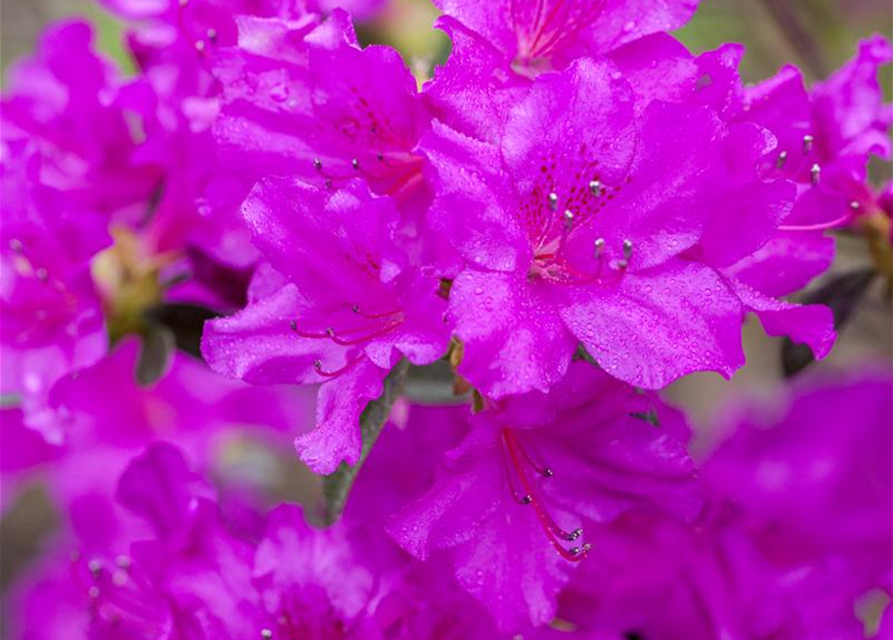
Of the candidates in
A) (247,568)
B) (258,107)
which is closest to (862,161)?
(258,107)

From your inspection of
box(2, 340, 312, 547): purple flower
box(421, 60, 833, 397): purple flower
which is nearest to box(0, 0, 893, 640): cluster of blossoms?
box(421, 60, 833, 397): purple flower

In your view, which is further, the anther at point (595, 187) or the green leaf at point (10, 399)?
the green leaf at point (10, 399)

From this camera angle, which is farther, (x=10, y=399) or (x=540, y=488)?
(x=10, y=399)

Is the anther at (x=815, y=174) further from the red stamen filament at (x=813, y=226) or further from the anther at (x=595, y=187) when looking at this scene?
the anther at (x=595, y=187)

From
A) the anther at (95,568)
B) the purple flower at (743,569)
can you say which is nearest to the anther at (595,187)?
the purple flower at (743,569)

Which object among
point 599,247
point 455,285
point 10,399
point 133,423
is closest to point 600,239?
point 599,247

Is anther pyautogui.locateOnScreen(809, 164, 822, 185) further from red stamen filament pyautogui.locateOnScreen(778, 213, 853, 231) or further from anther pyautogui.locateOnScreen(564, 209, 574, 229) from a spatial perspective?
anther pyautogui.locateOnScreen(564, 209, 574, 229)

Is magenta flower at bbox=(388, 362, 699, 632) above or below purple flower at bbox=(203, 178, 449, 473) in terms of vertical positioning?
below

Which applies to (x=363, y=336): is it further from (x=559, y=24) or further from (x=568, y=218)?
(x=559, y=24)
